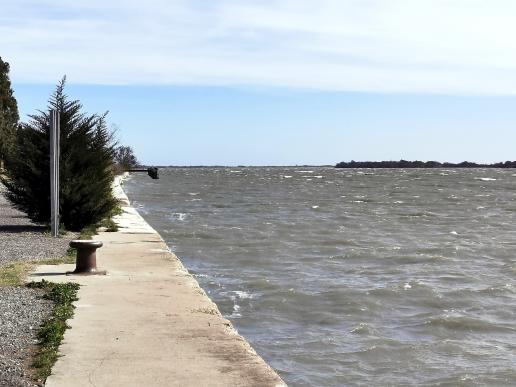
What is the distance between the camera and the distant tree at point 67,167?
20.3m

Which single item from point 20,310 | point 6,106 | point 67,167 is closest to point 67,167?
point 67,167

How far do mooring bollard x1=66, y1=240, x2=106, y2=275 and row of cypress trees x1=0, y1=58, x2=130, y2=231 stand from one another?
8.44m

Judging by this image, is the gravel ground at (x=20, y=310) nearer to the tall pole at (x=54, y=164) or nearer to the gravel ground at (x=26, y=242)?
the gravel ground at (x=26, y=242)

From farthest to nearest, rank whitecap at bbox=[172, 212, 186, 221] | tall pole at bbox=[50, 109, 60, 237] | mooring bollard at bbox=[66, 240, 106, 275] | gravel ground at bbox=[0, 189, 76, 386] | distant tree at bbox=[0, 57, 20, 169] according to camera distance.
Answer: distant tree at bbox=[0, 57, 20, 169], whitecap at bbox=[172, 212, 186, 221], tall pole at bbox=[50, 109, 60, 237], mooring bollard at bbox=[66, 240, 106, 275], gravel ground at bbox=[0, 189, 76, 386]

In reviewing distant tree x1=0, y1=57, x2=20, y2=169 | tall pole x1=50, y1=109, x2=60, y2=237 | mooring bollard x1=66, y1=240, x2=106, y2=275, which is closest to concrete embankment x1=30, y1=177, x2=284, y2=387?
mooring bollard x1=66, y1=240, x2=106, y2=275

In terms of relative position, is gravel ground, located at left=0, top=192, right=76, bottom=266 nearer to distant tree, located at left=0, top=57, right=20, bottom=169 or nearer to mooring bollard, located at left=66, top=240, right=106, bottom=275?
mooring bollard, located at left=66, top=240, right=106, bottom=275

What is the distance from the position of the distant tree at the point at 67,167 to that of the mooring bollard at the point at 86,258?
844 centimetres

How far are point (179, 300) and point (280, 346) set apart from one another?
55.3 inches

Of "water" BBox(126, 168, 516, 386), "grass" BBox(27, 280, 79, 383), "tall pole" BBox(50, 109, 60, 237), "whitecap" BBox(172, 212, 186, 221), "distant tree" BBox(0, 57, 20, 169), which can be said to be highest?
"distant tree" BBox(0, 57, 20, 169)

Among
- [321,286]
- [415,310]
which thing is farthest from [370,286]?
[415,310]

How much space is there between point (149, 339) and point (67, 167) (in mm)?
13208

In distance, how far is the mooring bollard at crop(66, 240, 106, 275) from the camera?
1195cm

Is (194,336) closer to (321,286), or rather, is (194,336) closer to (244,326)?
(244,326)

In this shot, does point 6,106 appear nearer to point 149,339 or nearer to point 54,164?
point 54,164
